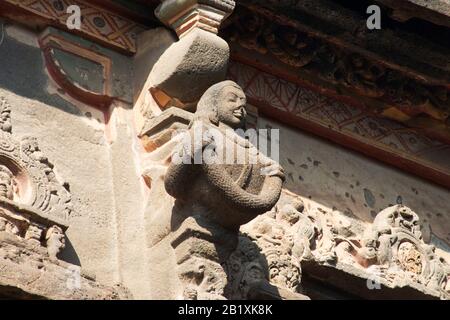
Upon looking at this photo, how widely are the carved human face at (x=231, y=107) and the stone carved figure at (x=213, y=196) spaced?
0.04m

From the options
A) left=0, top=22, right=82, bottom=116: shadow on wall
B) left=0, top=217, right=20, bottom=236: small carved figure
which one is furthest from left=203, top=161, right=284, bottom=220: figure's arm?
left=0, top=22, right=82, bottom=116: shadow on wall

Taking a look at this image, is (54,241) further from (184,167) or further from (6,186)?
Answer: (184,167)

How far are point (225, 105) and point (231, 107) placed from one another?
0.09 ft

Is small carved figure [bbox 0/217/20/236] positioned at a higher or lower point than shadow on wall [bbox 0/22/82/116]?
lower

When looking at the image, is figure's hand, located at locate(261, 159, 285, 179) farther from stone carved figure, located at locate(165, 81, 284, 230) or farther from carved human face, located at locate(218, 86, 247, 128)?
carved human face, located at locate(218, 86, 247, 128)

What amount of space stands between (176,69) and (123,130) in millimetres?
364

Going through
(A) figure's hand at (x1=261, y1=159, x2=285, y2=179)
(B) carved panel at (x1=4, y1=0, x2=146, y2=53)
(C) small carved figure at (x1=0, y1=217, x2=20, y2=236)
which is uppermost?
(B) carved panel at (x1=4, y1=0, x2=146, y2=53)

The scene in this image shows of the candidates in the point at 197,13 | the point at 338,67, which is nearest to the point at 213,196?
the point at 197,13

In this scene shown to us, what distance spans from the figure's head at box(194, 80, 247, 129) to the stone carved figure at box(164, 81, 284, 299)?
27 mm

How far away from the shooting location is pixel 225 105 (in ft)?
28.6

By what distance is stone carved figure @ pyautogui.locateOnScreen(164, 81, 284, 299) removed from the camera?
834 cm

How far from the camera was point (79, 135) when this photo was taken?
8930mm

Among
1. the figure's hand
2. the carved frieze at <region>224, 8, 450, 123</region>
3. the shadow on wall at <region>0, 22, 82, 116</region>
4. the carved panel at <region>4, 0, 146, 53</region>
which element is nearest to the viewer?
the figure's hand

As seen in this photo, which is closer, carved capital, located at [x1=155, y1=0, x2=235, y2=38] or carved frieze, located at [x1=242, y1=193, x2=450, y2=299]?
carved capital, located at [x1=155, y1=0, x2=235, y2=38]
